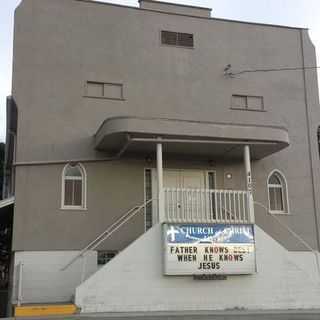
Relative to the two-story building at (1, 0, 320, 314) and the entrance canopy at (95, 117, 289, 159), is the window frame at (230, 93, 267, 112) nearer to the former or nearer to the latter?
the two-story building at (1, 0, 320, 314)

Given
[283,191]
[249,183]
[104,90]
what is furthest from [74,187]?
[283,191]

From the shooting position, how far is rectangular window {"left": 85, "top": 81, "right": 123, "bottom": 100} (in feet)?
50.0

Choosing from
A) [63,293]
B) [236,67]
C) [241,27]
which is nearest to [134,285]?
[63,293]

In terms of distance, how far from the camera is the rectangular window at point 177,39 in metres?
16.3

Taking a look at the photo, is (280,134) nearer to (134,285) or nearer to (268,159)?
(268,159)

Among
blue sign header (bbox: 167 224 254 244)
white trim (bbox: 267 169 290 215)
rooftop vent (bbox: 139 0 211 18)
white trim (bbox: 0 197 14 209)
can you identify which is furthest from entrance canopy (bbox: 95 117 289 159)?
rooftop vent (bbox: 139 0 211 18)

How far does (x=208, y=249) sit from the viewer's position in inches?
507

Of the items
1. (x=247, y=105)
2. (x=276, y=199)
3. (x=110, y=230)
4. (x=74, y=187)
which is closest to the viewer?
(x=110, y=230)

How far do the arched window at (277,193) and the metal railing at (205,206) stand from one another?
5.55 ft

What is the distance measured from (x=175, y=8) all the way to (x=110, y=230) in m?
7.59

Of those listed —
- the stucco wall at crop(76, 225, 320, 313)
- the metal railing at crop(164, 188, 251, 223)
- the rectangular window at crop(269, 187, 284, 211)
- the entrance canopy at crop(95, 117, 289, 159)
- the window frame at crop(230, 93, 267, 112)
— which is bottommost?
the stucco wall at crop(76, 225, 320, 313)

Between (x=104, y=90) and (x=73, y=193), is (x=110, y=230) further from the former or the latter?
(x=104, y=90)

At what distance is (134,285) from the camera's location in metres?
12.3

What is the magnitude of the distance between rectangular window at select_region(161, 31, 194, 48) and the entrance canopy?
11.9 feet
